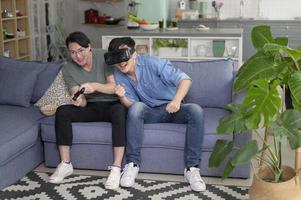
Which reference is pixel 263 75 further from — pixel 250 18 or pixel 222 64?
pixel 250 18

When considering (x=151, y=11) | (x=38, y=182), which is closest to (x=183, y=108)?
(x=38, y=182)

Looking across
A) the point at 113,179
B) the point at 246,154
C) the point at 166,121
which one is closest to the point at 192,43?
the point at 166,121

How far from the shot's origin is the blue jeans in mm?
3074

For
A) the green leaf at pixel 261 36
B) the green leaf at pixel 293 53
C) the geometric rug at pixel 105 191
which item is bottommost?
the geometric rug at pixel 105 191

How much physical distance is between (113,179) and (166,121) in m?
0.56

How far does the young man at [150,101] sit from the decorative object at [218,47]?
202cm

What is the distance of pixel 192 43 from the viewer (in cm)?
530

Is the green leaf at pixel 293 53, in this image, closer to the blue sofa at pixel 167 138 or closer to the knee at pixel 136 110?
the blue sofa at pixel 167 138

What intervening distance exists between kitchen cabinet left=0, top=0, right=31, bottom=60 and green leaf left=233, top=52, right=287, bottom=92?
171 inches

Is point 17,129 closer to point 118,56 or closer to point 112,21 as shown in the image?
point 118,56

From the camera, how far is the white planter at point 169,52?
5344 millimetres

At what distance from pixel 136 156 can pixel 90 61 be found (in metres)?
0.82

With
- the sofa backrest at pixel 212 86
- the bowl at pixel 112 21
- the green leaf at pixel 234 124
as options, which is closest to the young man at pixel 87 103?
the sofa backrest at pixel 212 86

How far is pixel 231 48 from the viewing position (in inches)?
204
